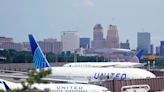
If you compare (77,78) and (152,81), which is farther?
(77,78)

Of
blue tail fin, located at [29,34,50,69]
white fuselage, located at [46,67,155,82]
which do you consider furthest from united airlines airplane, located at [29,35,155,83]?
blue tail fin, located at [29,34,50,69]

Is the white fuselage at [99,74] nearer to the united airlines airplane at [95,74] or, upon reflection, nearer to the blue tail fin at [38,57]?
the united airlines airplane at [95,74]

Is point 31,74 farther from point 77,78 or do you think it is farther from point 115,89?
point 77,78

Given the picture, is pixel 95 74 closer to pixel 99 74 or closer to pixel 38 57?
pixel 99 74

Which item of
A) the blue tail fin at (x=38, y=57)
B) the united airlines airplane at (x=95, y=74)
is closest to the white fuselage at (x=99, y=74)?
the united airlines airplane at (x=95, y=74)

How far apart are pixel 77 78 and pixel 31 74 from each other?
189 feet

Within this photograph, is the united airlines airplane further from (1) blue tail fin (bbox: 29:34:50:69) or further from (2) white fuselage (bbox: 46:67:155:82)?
(1) blue tail fin (bbox: 29:34:50:69)

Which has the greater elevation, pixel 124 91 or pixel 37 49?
pixel 37 49

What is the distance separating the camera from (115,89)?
5384 cm

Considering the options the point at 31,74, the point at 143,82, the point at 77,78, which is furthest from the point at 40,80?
the point at 77,78

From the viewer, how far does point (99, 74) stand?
232 feet

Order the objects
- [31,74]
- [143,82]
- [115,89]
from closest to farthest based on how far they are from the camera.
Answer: [31,74], [115,89], [143,82]

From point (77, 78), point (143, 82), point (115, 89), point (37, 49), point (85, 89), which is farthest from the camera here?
point (37, 49)

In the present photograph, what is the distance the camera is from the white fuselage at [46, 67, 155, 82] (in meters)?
69.1
